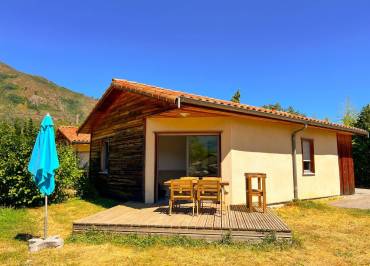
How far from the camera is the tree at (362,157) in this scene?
16188 mm

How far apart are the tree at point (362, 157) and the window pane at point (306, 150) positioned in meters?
7.45

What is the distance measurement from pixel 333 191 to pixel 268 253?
8668mm

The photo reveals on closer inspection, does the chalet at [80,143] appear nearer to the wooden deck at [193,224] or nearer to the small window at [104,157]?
the small window at [104,157]

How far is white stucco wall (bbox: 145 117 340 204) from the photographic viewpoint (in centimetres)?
833

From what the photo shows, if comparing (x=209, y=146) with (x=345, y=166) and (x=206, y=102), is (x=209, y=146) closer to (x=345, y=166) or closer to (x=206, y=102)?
(x=206, y=102)

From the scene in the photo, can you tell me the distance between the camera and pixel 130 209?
25.1 ft

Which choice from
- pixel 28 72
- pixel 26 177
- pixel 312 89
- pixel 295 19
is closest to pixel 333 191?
pixel 295 19

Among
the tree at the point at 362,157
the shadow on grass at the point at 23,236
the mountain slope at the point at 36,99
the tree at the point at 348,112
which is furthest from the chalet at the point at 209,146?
the mountain slope at the point at 36,99

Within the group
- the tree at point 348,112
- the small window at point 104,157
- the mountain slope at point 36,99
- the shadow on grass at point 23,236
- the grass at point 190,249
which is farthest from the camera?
the mountain slope at point 36,99

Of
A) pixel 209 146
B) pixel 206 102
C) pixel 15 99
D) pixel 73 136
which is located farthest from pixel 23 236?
pixel 15 99

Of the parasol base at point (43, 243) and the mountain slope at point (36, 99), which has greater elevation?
the mountain slope at point (36, 99)

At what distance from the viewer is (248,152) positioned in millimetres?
8727

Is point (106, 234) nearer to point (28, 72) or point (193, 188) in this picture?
point (193, 188)

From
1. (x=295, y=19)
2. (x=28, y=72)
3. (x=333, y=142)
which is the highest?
(x=28, y=72)
